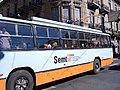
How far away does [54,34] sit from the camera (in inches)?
353

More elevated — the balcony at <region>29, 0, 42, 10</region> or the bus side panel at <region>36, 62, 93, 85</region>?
the balcony at <region>29, 0, 42, 10</region>

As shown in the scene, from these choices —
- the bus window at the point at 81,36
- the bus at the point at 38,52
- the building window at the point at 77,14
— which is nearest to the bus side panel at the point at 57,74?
the bus at the point at 38,52

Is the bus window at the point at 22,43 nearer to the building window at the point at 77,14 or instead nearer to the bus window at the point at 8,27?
the bus window at the point at 8,27

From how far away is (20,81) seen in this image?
718 centimetres

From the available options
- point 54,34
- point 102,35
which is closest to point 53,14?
point 102,35

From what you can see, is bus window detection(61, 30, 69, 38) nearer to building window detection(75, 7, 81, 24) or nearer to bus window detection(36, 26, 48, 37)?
bus window detection(36, 26, 48, 37)

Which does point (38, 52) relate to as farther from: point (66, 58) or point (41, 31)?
point (66, 58)

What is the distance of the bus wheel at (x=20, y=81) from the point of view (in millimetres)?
6825

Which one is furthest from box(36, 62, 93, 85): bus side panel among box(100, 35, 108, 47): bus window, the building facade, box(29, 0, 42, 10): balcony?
box(29, 0, 42, 10): balcony

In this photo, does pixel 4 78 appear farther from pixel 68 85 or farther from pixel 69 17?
pixel 69 17

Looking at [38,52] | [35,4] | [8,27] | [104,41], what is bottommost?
[38,52]

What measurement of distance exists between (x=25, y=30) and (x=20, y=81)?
1.74 metres

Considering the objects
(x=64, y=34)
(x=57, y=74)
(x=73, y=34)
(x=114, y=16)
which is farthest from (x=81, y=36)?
(x=114, y=16)

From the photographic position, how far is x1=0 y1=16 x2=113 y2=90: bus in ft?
22.4
